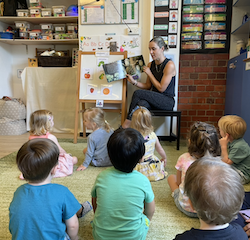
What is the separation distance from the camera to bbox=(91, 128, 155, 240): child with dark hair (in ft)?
2.92

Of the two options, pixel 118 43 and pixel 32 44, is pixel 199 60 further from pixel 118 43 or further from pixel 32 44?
pixel 32 44

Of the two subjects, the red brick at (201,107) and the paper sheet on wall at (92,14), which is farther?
the red brick at (201,107)

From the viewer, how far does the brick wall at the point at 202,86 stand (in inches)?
120

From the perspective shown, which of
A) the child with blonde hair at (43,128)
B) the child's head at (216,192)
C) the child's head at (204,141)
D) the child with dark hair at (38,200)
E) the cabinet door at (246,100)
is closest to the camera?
the child's head at (216,192)

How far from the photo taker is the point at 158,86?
2.66m

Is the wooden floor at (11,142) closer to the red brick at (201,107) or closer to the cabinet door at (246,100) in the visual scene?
the red brick at (201,107)

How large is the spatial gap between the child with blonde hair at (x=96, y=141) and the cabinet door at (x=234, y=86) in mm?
1529

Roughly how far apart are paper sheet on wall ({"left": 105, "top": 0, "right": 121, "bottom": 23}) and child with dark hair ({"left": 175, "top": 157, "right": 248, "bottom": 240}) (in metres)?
2.82

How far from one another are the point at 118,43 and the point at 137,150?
2431mm

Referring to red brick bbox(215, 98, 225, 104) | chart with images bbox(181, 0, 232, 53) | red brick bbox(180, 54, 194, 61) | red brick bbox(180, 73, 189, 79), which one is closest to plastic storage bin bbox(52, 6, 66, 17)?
chart with images bbox(181, 0, 232, 53)

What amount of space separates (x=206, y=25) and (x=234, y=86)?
0.92 m

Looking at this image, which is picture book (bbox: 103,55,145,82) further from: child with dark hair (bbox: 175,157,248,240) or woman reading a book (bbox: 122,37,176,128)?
child with dark hair (bbox: 175,157,248,240)

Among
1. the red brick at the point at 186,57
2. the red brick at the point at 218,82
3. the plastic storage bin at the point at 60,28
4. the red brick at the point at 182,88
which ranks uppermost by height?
the plastic storage bin at the point at 60,28

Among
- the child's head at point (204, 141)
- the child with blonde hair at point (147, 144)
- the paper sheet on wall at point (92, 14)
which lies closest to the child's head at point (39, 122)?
the child with blonde hair at point (147, 144)
